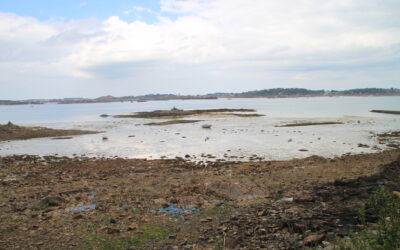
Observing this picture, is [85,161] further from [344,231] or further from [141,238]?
→ [344,231]

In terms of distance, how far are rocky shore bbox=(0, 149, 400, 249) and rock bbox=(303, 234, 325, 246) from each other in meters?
0.02

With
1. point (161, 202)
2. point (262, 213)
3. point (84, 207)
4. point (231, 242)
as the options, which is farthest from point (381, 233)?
point (84, 207)

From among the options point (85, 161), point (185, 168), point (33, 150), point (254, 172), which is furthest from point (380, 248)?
point (33, 150)

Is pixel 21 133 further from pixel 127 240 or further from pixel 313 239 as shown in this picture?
pixel 313 239

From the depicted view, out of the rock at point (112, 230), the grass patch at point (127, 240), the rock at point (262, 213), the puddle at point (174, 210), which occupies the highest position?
the rock at point (262, 213)

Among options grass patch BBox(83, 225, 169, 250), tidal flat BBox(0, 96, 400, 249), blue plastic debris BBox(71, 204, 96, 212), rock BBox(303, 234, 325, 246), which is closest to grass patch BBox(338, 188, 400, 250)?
tidal flat BBox(0, 96, 400, 249)

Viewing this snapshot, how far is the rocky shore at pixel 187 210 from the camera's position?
275 inches

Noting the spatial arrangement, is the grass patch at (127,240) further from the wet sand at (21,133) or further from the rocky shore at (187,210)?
the wet sand at (21,133)

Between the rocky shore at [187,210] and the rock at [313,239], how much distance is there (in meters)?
0.02

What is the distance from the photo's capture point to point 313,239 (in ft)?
20.2

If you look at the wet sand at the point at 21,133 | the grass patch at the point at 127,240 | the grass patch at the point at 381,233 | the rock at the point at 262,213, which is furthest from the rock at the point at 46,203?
the wet sand at the point at 21,133

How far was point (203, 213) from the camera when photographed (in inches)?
359

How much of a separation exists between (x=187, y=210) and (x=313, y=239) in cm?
433

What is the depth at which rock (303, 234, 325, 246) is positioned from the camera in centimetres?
609
